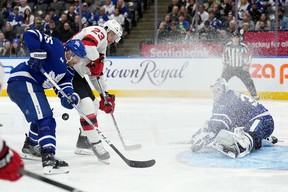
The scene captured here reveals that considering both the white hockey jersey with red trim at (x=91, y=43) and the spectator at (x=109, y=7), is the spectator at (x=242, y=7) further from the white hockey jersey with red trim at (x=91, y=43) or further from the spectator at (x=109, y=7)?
the white hockey jersey with red trim at (x=91, y=43)

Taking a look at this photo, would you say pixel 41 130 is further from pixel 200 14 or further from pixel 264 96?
pixel 200 14

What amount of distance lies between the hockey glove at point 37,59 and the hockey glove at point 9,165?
193 cm

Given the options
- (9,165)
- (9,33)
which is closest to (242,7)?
(9,33)

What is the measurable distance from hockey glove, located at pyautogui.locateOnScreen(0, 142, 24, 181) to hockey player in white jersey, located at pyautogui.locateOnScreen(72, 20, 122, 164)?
2307 mm

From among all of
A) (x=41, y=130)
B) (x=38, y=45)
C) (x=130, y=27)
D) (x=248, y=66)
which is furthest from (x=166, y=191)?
(x=130, y=27)

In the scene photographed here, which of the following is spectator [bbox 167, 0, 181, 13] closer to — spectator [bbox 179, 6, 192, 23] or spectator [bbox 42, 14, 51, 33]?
spectator [bbox 179, 6, 192, 23]

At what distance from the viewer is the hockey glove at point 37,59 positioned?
459 cm

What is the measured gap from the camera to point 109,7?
12609 mm

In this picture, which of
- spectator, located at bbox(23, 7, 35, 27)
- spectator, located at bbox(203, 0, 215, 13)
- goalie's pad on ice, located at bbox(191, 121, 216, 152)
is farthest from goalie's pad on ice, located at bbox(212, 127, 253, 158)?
spectator, located at bbox(23, 7, 35, 27)

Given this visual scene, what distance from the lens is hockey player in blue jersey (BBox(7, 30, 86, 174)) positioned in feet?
15.1

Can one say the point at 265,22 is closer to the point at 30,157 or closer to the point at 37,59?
the point at 30,157

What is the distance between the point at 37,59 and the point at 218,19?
6.96 meters

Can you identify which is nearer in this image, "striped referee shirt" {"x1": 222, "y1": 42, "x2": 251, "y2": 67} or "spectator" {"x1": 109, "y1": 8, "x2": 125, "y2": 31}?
"striped referee shirt" {"x1": 222, "y1": 42, "x2": 251, "y2": 67}

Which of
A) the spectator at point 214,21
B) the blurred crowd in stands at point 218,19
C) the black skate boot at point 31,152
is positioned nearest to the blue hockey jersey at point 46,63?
the black skate boot at point 31,152
